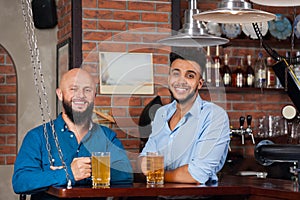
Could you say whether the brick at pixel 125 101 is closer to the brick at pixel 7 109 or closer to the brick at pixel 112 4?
the brick at pixel 112 4

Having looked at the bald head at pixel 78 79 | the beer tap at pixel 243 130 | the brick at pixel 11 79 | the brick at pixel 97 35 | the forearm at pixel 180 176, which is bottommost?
the beer tap at pixel 243 130

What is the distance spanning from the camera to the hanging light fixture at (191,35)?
10.3ft

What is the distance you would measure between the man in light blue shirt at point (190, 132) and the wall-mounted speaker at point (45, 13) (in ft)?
7.72

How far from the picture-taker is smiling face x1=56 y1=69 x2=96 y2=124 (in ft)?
9.87

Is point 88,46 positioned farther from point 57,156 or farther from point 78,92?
point 57,156

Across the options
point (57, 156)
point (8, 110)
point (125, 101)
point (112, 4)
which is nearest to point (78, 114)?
point (57, 156)

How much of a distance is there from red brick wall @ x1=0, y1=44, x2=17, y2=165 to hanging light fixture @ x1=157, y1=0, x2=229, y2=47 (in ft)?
8.25

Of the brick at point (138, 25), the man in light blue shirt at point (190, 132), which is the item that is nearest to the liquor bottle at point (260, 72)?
the brick at point (138, 25)

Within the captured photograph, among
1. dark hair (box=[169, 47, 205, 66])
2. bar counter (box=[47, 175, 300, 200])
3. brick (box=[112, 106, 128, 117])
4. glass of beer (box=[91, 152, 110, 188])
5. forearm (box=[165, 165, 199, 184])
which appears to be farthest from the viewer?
brick (box=[112, 106, 128, 117])

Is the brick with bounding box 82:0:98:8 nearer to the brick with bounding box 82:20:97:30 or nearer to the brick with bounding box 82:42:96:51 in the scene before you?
the brick with bounding box 82:20:97:30

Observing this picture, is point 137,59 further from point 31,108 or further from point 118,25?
point 31,108

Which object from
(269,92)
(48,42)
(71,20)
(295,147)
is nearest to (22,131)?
(48,42)

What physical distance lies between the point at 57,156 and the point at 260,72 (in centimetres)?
289

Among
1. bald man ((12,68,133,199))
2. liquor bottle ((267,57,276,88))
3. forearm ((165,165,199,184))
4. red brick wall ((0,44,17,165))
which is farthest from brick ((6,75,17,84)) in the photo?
forearm ((165,165,199,184))
